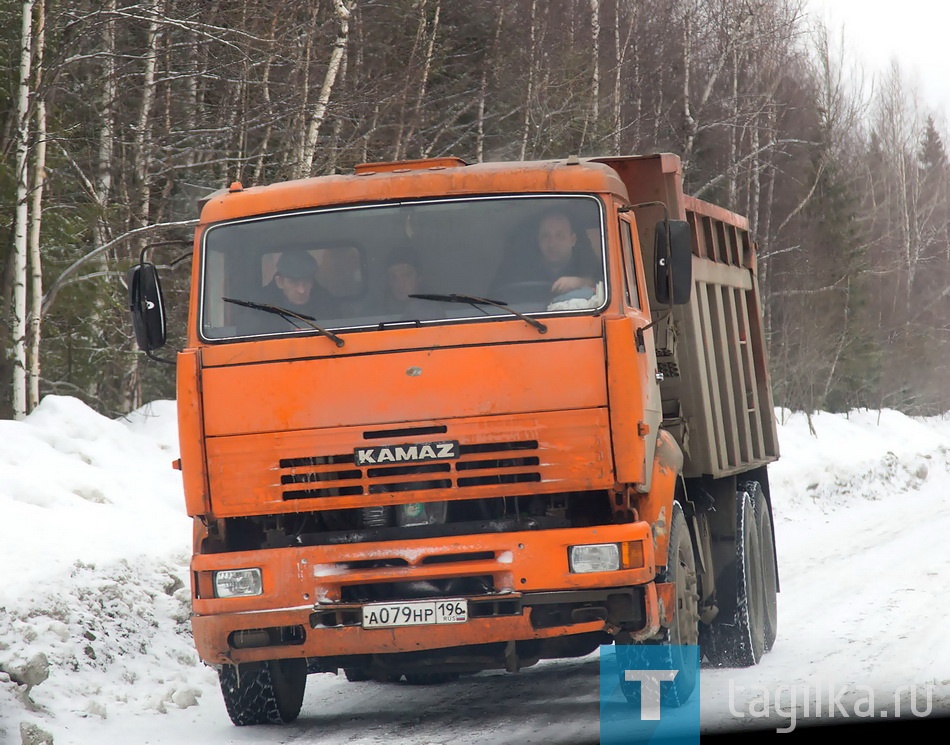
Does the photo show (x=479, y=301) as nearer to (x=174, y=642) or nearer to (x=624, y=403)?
(x=624, y=403)

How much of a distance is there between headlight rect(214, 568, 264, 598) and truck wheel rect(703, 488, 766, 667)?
12.1ft

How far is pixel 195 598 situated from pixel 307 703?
180 cm

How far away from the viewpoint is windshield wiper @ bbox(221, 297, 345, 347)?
6.24m

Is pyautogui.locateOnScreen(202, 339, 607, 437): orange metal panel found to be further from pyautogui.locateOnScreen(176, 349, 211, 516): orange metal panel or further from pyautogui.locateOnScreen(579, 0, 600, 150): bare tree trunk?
pyautogui.locateOnScreen(579, 0, 600, 150): bare tree trunk

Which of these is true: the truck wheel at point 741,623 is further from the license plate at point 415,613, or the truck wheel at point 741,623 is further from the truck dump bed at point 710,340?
the license plate at point 415,613

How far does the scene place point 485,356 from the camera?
20.1 feet

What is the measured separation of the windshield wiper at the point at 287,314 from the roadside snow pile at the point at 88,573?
2.16 meters

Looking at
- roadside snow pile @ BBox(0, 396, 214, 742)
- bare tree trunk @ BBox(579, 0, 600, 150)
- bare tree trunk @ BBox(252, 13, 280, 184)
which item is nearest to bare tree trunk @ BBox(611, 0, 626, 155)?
bare tree trunk @ BBox(579, 0, 600, 150)

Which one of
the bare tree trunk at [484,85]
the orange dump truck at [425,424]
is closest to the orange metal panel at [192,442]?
the orange dump truck at [425,424]

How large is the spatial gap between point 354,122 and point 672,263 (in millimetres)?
11978

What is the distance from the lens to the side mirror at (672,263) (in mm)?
6594

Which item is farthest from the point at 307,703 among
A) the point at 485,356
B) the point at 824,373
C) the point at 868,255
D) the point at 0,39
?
the point at 868,255

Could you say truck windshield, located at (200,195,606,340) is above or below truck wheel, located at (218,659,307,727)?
above

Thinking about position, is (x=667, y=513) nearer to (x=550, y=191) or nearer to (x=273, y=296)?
(x=550, y=191)
